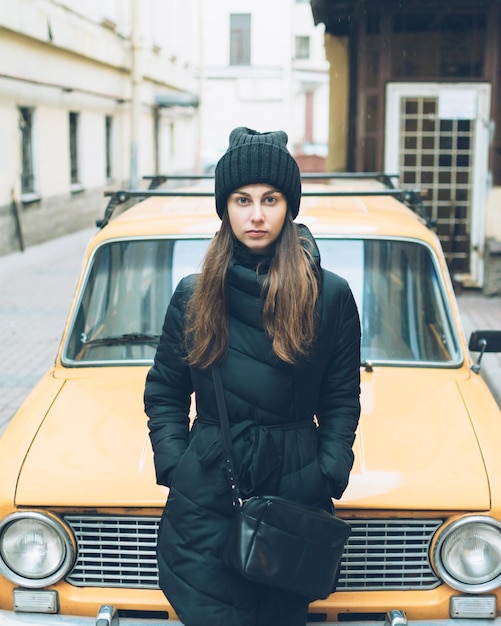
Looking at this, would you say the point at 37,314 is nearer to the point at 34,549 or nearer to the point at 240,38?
the point at 34,549

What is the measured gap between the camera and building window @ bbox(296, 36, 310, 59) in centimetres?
5641

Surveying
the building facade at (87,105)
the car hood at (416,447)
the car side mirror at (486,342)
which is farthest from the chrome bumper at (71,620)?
the building facade at (87,105)

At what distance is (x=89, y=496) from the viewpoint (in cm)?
305

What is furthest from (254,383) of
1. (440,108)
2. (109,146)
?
(109,146)

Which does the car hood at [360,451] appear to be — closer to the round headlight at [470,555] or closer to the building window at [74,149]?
the round headlight at [470,555]

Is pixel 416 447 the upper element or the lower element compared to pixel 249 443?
lower

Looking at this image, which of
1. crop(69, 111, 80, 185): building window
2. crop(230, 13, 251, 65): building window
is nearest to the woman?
crop(69, 111, 80, 185): building window

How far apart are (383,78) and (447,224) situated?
7.07 ft

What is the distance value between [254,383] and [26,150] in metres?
16.9

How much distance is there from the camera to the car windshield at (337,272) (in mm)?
4055

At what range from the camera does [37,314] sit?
1171 centimetres

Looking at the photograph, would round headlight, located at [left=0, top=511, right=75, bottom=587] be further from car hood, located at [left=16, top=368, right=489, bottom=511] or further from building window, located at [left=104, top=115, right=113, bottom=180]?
building window, located at [left=104, top=115, right=113, bottom=180]

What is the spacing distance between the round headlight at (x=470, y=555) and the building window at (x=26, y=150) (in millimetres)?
16248

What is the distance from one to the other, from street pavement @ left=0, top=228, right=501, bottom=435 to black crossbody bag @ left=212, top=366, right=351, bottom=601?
178 inches
